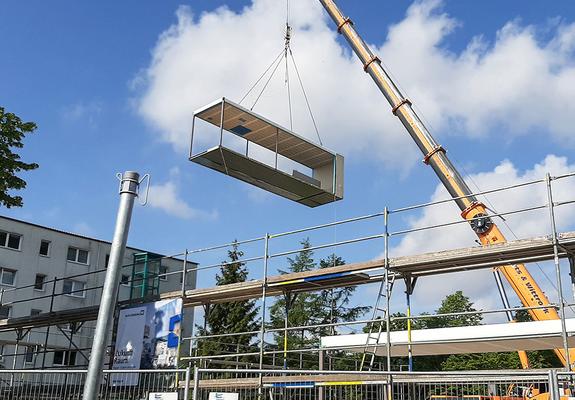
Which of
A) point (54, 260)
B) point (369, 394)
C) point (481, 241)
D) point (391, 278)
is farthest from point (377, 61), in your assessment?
point (54, 260)

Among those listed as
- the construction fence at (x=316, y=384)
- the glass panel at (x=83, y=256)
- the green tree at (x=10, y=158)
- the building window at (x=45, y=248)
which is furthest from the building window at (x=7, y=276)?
the construction fence at (x=316, y=384)

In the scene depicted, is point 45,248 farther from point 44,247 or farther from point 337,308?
point 337,308

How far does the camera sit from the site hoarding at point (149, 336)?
17672mm

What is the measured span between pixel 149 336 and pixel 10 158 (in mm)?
7809

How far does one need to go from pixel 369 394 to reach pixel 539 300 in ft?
18.5

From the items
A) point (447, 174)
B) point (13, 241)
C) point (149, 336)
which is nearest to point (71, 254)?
point (13, 241)

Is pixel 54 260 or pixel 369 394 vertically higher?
pixel 54 260

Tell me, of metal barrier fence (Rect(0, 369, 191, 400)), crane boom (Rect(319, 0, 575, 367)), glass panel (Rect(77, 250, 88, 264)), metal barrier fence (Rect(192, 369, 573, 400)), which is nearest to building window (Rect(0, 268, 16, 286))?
glass panel (Rect(77, 250, 88, 264))

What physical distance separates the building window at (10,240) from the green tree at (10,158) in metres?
22.0

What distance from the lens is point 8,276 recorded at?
42.0 meters

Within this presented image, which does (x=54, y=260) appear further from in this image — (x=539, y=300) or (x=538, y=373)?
A: (x=538, y=373)

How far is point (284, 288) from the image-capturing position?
17.3 metres

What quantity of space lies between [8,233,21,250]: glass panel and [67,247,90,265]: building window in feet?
12.2

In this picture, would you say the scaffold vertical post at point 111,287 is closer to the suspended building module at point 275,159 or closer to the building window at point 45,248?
the suspended building module at point 275,159
